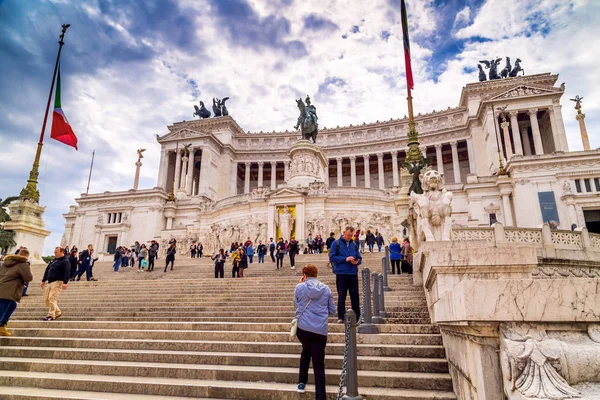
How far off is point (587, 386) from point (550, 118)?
58911 mm

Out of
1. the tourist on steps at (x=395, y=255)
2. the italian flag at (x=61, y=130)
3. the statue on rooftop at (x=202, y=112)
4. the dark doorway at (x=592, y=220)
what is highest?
the statue on rooftop at (x=202, y=112)

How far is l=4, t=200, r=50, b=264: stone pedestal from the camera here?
22344 millimetres

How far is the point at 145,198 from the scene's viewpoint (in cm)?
4922

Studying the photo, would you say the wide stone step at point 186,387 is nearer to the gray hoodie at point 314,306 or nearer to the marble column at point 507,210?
the gray hoodie at point 314,306

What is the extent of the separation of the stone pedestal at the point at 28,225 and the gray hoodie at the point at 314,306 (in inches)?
922

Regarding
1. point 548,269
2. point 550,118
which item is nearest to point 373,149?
point 550,118

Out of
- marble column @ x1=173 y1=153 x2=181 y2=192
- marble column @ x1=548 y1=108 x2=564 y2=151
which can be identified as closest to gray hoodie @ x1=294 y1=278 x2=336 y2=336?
marble column @ x1=548 y1=108 x2=564 y2=151

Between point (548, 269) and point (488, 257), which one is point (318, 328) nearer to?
point (488, 257)

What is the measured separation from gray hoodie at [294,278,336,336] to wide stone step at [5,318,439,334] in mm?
2169

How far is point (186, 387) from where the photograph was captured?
516 centimetres

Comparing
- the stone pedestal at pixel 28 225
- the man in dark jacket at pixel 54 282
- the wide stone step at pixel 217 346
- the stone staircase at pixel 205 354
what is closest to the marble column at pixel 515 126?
the stone staircase at pixel 205 354

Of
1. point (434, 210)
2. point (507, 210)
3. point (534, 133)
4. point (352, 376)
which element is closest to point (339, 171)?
point (534, 133)

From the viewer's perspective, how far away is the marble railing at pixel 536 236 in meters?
14.8

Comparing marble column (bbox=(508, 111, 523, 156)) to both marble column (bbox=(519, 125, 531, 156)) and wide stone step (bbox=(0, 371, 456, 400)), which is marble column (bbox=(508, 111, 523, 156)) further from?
wide stone step (bbox=(0, 371, 456, 400))
